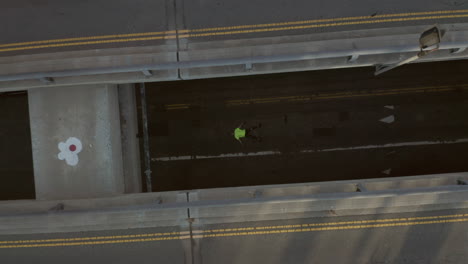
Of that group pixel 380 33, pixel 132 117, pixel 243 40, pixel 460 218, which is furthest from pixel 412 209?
pixel 132 117

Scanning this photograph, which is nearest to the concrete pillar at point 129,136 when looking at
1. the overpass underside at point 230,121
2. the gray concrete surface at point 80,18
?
the overpass underside at point 230,121

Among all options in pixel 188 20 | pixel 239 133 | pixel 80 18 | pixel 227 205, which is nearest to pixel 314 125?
pixel 239 133

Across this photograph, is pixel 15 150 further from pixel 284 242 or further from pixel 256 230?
pixel 284 242

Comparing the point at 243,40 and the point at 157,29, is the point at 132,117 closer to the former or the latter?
the point at 157,29

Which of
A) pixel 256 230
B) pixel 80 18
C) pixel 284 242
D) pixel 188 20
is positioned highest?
pixel 80 18

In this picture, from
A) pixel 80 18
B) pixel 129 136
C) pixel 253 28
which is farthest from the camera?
pixel 129 136

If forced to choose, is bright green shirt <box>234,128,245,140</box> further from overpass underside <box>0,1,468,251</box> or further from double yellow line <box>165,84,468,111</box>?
double yellow line <box>165,84,468,111</box>
